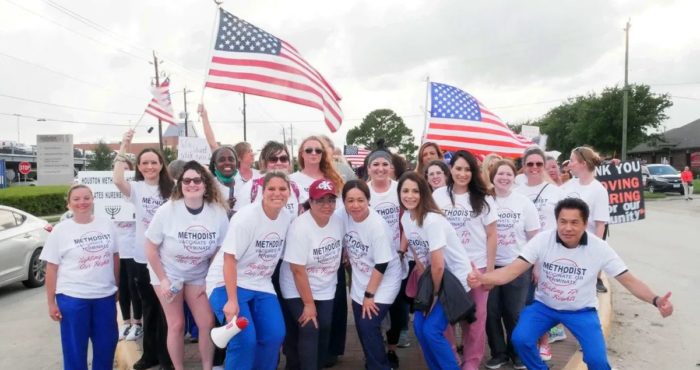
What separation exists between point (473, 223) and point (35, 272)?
27.0 ft

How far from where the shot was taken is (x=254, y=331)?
3.81 metres

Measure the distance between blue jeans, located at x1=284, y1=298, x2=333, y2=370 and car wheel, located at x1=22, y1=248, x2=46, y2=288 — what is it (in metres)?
6.69

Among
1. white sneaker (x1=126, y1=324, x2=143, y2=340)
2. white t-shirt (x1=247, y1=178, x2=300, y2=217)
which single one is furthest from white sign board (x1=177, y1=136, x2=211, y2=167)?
white t-shirt (x1=247, y1=178, x2=300, y2=217)

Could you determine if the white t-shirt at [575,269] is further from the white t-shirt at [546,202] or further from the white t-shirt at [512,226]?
the white t-shirt at [546,202]

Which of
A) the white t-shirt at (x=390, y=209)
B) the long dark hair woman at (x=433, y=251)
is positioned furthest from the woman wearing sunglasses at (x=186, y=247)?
the long dark hair woman at (x=433, y=251)

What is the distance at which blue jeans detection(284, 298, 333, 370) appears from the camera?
4.04 metres

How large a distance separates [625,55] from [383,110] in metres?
37.7

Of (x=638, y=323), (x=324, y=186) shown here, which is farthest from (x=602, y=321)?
(x=324, y=186)

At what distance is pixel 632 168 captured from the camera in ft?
25.4

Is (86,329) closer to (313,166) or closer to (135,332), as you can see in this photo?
(135,332)

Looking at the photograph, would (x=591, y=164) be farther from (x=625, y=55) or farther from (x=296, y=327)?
(x=625, y=55)

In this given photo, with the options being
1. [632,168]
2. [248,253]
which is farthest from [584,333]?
[632,168]

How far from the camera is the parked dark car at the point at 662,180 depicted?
29.0 metres

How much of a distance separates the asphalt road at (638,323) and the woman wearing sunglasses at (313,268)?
2949mm
